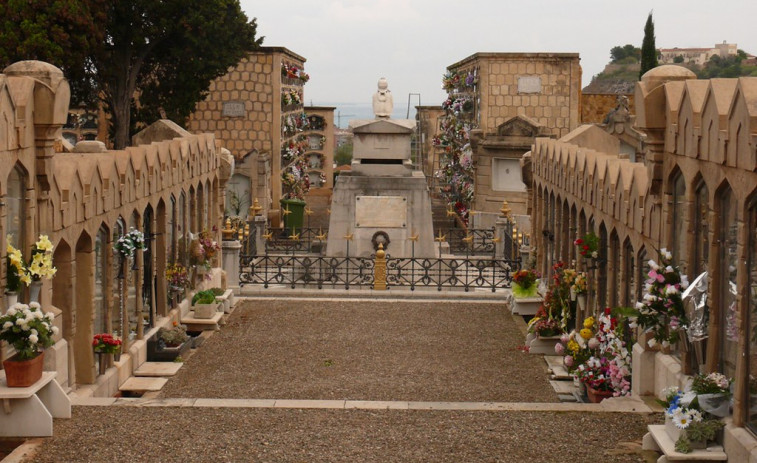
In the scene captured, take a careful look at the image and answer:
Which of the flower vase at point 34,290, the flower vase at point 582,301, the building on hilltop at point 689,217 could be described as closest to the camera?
the building on hilltop at point 689,217

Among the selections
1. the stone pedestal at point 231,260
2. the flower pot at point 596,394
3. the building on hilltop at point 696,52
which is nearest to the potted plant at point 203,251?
the stone pedestal at point 231,260

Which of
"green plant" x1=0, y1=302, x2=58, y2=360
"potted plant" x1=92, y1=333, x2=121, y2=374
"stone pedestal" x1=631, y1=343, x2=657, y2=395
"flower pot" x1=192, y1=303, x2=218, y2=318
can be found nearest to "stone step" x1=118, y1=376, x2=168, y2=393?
"potted plant" x1=92, y1=333, x2=121, y2=374

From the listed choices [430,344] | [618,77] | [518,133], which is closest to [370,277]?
[430,344]

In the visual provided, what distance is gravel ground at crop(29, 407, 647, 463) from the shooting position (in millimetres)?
10336

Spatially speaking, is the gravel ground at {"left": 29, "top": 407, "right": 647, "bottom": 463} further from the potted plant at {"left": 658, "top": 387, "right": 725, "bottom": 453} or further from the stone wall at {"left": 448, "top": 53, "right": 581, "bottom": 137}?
the stone wall at {"left": 448, "top": 53, "right": 581, "bottom": 137}

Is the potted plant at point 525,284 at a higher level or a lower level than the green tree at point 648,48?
lower

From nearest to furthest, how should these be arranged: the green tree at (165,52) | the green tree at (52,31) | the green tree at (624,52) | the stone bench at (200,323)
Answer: the stone bench at (200,323) < the green tree at (52,31) < the green tree at (165,52) < the green tree at (624,52)

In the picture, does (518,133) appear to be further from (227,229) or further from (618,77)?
(618,77)

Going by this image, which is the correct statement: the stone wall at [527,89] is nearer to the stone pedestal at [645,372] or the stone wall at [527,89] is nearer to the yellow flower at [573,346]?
the yellow flower at [573,346]

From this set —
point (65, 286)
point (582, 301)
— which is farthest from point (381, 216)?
point (65, 286)

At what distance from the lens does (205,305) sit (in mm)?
18938

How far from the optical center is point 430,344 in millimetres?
17812

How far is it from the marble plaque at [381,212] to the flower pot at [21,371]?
15.4 m

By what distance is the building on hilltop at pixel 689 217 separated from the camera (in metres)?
9.30
